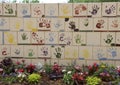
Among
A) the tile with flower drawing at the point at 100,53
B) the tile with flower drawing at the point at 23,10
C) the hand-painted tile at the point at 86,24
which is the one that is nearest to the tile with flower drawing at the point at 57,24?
the hand-painted tile at the point at 86,24

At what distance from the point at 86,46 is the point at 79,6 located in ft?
2.64

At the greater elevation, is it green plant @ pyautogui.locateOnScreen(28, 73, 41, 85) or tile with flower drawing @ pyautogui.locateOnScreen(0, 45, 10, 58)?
tile with flower drawing @ pyautogui.locateOnScreen(0, 45, 10, 58)

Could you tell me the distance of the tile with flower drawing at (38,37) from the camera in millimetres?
6211

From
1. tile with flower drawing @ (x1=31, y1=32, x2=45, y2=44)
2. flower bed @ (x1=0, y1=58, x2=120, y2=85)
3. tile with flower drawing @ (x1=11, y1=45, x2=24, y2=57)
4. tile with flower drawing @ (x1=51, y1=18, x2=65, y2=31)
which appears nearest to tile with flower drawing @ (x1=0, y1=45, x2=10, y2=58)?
tile with flower drawing @ (x1=11, y1=45, x2=24, y2=57)

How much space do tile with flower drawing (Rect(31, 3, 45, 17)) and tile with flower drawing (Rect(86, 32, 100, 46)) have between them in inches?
40.3

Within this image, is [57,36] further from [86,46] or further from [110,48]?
[110,48]

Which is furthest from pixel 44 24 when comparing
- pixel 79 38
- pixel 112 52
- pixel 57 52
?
pixel 112 52

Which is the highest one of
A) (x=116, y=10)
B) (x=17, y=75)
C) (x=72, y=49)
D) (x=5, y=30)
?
(x=116, y=10)

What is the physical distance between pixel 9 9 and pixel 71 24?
4.30 ft

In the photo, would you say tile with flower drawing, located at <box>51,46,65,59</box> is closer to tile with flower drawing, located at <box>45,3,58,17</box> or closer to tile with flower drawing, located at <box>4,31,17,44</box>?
tile with flower drawing, located at <box>45,3,58,17</box>

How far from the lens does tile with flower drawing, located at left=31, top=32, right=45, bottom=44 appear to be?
20.4 ft

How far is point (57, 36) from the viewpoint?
20.2 ft

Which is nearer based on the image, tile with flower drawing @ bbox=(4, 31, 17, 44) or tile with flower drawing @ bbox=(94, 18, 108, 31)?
tile with flower drawing @ bbox=(94, 18, 108, 31)

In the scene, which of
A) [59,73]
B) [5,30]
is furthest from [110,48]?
[5,30]
